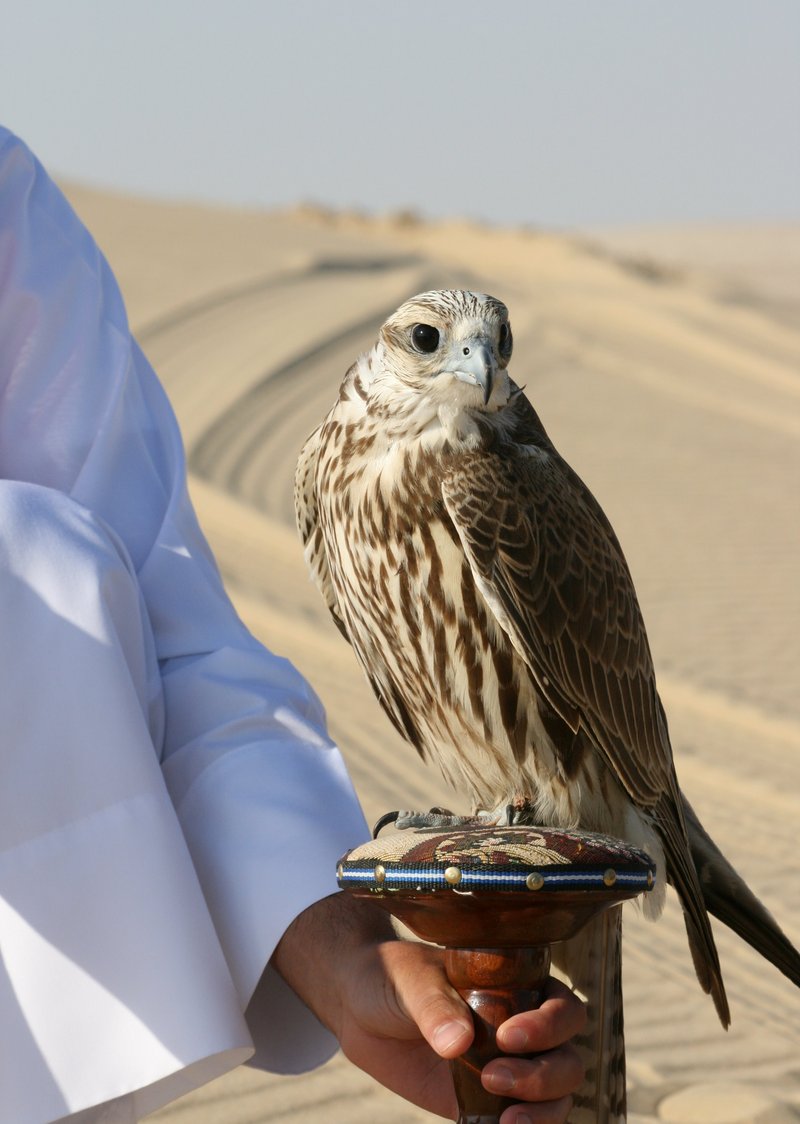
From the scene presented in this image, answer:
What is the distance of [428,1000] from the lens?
1348 millimetres

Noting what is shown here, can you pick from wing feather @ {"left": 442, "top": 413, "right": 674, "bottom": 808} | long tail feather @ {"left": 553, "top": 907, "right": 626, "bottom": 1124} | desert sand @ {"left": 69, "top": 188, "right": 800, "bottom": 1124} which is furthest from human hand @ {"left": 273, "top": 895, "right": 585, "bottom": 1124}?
desert sand @ {"left": 69, "top": 188, "right": 800, "bottom": 1124}

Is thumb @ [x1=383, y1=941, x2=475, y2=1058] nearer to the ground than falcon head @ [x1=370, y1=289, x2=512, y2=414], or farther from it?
nearer to the ground

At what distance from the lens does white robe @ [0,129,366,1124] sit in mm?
1405

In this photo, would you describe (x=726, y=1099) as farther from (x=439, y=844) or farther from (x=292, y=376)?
(x=292, y=376)

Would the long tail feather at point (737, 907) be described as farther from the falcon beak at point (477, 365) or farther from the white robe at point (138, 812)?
the falcon beak at point (477, 365)

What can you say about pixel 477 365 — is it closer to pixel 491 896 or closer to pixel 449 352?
pixel 449 352

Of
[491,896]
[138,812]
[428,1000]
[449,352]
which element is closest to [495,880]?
[491,896]

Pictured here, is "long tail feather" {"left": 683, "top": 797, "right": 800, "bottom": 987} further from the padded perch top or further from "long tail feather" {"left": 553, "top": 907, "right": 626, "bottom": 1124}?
the padded perch top

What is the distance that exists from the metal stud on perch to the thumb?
0.02 meters

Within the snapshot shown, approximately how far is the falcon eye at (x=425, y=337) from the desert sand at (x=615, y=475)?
1741 mm

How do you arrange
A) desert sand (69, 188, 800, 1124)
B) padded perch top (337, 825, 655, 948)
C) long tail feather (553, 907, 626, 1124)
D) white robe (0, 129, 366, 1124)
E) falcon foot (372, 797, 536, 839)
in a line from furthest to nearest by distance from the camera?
desert sand (69, 188, 800, 1124)
falcon foot (372, 797, 536, 839)
long tail feather (553, 907, 626, 1124)
white robe (0, 129, 366, 1124)
padded perch top (337, 825, 655, 948)

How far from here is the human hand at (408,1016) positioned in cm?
129

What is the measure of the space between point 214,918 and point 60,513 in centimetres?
47

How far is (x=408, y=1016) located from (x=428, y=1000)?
0.13 feet
